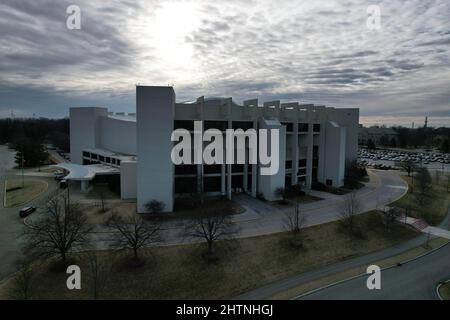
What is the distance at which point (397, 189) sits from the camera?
1966 inches

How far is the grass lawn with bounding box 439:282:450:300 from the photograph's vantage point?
1944 centimetres

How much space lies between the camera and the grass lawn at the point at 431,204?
1401 inches

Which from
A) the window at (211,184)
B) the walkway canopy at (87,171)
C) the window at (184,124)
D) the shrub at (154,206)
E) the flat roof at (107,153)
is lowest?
the shrub at (154,206)

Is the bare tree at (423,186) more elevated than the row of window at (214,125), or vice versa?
the row of window at (214,125)

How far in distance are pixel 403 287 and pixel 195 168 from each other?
2800cm

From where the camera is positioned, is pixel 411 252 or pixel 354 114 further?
pixel 354 114

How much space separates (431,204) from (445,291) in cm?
2568

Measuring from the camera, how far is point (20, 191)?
4519 centimetres

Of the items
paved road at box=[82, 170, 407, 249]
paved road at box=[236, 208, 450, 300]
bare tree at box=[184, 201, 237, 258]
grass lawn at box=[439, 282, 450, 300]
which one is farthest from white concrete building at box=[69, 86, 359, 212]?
grass lawn at box=[439, 282, 450, 300]

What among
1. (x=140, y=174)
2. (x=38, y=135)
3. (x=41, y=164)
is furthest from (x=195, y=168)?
(x=38, y=135)

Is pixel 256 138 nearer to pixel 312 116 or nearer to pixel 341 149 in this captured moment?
pixel 312 116

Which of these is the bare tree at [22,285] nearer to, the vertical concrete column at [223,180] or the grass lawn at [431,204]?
the vertical concrete column at [223,180]

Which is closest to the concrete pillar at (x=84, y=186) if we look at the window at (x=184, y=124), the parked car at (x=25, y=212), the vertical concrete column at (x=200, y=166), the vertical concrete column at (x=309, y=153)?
the parked car at (x=25, y=212)

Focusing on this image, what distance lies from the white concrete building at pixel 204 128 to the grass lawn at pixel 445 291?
2240cm
